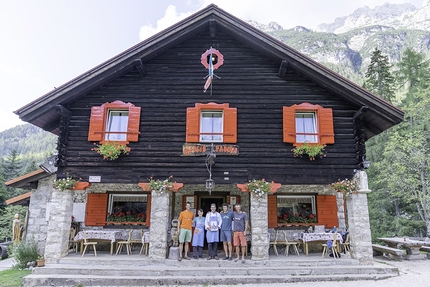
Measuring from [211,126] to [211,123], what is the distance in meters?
0.12

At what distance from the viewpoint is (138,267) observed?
8.44 metres

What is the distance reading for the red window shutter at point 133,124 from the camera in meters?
9.83

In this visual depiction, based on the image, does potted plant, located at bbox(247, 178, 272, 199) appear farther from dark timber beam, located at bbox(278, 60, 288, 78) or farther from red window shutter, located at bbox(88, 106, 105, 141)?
red window shutter, located at bbox(88, 106, 105, 141)

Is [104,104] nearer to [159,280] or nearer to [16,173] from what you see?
[159,280]

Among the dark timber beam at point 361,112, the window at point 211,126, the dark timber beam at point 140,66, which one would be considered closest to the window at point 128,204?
the window at point 211,126

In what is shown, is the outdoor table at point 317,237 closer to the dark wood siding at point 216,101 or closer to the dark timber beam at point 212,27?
the dark wood siding at point 216,101

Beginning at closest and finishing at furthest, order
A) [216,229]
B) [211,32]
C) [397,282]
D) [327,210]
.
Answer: [397,282], [216,229], [211,32], [327,210]

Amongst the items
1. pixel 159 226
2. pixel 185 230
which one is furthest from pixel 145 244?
pixel 185 230

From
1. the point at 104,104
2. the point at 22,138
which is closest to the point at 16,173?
the point at 104,104

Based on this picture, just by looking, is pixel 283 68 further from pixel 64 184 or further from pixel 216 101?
pixel 64 184

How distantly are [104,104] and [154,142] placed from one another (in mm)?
2222

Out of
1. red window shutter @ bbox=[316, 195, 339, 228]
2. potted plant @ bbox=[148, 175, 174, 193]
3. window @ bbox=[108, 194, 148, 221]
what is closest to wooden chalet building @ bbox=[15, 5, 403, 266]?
potted plant @ bbox=[148, 175, 174, 193]

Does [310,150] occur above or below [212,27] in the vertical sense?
below

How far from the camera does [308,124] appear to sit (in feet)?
33.6
